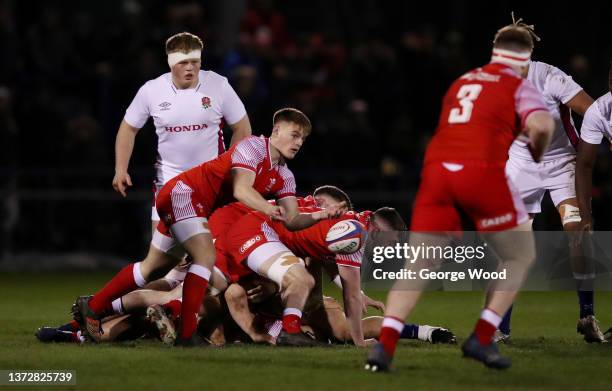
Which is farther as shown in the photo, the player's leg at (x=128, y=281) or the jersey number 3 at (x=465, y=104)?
the player's leg at (x=128, y=281)

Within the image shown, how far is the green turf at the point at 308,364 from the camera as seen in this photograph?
25.1ft

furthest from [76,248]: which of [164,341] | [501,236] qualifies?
[501,236]

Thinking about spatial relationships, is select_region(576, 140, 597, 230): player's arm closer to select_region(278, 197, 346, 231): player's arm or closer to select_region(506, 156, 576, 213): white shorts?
select_region(506, 156, 576, 213): white shorts

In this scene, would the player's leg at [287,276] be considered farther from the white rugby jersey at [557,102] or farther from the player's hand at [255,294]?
the white rugby jersey at [557,102]

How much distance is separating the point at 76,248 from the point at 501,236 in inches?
396

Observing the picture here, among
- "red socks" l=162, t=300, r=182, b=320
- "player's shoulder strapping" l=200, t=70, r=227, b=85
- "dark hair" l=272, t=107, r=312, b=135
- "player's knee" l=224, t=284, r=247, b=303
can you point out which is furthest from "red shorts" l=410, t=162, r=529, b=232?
"player's shoulder strapping" l=200, t=70, r=227, b=85

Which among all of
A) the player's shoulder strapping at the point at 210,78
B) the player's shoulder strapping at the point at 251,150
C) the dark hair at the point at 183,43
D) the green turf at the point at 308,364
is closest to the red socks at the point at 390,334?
the green turf at the point at 308,364

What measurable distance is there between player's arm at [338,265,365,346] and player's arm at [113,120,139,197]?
6.64 feet

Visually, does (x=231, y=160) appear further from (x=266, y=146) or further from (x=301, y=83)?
(x=301, y=83)

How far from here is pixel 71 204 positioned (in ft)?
55.6

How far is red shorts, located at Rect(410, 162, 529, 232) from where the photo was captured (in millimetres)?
8016

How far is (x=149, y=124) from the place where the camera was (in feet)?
54.5

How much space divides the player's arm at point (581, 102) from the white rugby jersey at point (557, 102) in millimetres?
28

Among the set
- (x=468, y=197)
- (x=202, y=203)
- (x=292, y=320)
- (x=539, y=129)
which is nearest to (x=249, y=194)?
(x=202, y=203)
